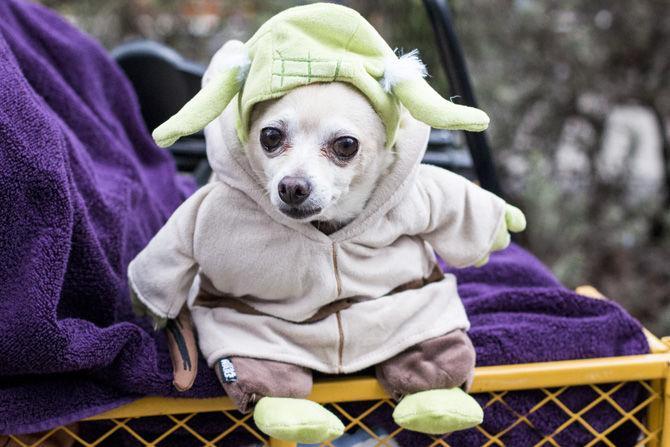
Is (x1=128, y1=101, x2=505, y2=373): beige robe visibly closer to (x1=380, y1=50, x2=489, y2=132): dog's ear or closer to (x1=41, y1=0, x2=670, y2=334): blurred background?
(x1=380, y1=50, x2=489, y2=132): dog's ear

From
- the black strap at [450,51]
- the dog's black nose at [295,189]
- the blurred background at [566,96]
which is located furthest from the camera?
Result: the blurred background at [566,96]

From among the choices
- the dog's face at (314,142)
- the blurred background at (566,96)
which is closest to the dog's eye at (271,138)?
the dog's face at (314,142)

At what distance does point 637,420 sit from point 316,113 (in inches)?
18.7

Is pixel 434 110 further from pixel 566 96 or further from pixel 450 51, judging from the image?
pixel 566 96

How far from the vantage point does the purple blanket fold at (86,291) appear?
2.24 feet

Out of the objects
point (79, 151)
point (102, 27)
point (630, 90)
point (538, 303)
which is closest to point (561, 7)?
point (630, 90)

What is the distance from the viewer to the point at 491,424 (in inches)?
30.6

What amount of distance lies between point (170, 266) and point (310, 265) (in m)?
0.14

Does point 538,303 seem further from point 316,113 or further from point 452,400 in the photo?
point 316,113

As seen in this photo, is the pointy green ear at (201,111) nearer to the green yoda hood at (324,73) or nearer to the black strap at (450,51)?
the green yoda hood at (324,73)

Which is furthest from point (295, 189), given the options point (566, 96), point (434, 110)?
point (566, 96)

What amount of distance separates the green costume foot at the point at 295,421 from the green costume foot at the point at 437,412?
0.06 metres

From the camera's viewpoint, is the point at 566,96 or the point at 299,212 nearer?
the point at 299,212

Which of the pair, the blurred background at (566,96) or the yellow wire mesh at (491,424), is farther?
the blurred background at (566,96)
